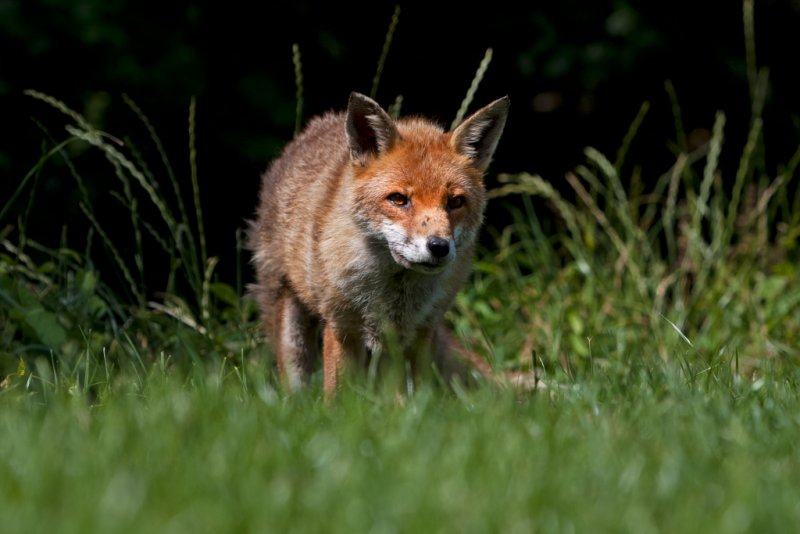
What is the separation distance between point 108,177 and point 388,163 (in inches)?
121

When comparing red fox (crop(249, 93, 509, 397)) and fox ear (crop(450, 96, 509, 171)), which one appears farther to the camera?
fox ear (crop(450, 96, 509, 171))


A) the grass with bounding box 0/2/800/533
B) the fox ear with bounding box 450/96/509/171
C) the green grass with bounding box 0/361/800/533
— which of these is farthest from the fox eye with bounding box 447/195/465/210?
the green grass with bounding box 0/361/800/533

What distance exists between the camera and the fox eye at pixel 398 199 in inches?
198

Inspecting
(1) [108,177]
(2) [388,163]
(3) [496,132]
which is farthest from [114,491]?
(1) [108,177]

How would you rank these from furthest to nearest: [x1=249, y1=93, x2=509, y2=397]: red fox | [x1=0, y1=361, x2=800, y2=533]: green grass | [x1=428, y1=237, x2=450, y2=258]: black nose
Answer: [x1=249, y1=93, x2=509, y2=397]: red fox
[x1=428, y1=237, x2=450, y2=258]: black nose
[x1=0, y1=361, x2=800, y2=533]: green grass

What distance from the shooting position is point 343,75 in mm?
8414

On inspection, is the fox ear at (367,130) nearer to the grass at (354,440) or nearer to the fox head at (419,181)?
the fox head at (419,181)

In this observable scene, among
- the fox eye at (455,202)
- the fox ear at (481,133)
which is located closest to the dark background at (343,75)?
the fox ear at (481,133)

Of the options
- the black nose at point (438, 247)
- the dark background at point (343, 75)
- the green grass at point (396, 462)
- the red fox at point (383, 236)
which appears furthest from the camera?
the dark background at point (343, 75)

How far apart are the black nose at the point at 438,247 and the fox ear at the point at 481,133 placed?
728 millimetres

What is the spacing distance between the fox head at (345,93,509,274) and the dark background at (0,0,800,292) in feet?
7.64

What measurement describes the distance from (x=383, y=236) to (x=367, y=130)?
1.77ft

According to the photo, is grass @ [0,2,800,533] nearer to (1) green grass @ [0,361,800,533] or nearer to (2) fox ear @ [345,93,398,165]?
A: (1) green grass @ [0,361,800,533]

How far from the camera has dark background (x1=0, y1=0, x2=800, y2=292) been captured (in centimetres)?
744
